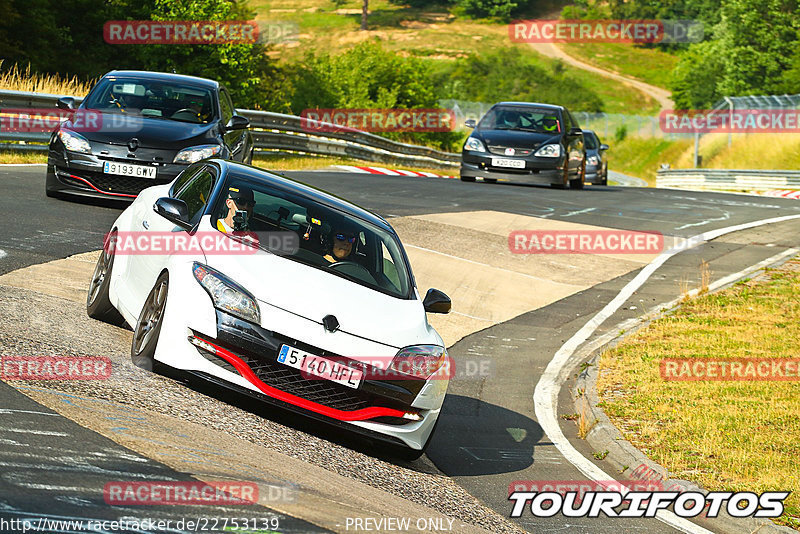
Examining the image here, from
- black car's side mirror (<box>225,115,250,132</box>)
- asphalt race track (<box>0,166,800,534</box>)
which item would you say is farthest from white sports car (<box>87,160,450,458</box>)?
black car's side mirror (<box>225,115,250,132</box>)

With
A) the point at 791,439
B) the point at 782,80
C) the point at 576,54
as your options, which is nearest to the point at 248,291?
the point at 791,439

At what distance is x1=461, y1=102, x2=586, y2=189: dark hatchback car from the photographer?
2416cm

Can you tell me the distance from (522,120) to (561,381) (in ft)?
49.7

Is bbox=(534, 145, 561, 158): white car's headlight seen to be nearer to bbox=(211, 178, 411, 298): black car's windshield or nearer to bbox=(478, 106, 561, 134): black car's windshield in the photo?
bbox=(478, 106, 561, 134): black car's windshield

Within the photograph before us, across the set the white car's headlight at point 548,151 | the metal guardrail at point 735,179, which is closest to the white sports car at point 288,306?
the white car's headlight at point 548,151

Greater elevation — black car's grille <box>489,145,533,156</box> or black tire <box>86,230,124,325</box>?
black tire <box>86,230,124,325</box>

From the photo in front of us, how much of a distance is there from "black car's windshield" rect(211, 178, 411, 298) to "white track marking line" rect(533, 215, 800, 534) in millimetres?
1899

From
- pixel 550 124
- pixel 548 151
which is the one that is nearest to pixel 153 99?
pixel 548 151

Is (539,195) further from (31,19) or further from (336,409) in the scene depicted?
(31,19)

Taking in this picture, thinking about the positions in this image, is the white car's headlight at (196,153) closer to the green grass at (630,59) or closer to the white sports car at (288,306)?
the white sports car at (288,306)

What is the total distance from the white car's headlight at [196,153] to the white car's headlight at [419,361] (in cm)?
721

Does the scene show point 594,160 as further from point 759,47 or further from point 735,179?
point 759,47

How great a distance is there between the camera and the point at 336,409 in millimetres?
6758

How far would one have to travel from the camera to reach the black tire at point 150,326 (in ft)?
22.8
